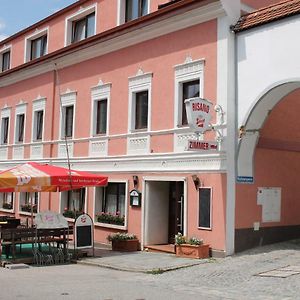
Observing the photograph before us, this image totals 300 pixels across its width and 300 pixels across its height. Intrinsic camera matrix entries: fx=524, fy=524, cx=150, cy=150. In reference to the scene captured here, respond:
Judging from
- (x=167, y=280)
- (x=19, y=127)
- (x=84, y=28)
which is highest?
(x=84, y=28)

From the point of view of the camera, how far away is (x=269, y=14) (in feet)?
45.5

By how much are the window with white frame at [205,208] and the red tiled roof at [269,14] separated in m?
4.60

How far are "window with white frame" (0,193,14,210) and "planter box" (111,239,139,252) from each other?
10.2 meters

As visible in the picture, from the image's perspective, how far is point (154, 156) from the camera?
54.7ft

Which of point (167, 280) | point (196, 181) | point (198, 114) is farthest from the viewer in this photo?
point (196, 181)

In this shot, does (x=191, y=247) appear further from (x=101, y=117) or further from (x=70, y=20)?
(x=70, y=20)

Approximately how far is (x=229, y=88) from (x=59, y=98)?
9713mm

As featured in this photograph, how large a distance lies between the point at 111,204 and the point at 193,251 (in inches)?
213

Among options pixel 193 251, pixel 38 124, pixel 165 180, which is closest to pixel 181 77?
pixel 165 180

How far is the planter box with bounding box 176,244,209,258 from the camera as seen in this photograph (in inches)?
559

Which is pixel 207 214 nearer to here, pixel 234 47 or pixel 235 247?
pixel 235 247

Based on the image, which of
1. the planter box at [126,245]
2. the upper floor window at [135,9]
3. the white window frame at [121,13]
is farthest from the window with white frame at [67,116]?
the planter box at [126,245]

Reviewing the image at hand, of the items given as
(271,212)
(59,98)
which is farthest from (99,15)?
(271,212)

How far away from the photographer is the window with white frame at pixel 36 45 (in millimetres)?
25519
